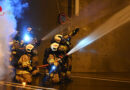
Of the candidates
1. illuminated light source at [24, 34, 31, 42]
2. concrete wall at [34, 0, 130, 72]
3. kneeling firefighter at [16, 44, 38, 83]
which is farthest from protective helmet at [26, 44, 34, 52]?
concrete wall at [34, 0, 130, 72]

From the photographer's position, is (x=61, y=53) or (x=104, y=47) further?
(x=104, y=47)

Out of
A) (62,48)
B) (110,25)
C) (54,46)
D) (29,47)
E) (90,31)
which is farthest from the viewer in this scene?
(110,25)

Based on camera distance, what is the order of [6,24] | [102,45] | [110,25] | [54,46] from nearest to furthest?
Result: [54,46]
[6,24]
[102,45]
[110,25]

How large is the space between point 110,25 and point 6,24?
656cm

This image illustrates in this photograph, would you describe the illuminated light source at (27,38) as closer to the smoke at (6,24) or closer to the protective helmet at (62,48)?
the smoke at (6,24)

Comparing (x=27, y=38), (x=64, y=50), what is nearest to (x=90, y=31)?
(x=64, y=50)

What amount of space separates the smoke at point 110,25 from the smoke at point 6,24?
12.9 ft

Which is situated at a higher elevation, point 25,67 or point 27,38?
point 27,38

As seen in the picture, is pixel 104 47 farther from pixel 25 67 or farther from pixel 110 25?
pixel 25 67

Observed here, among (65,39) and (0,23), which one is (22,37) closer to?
(0,23)

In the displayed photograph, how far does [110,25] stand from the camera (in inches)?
471

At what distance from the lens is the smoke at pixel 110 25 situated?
35.9ft

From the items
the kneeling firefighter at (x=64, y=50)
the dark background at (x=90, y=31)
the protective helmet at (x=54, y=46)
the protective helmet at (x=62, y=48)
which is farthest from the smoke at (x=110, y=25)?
the protective helmet at (x=54, y=46)

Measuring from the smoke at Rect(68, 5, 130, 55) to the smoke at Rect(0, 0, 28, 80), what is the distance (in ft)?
12.9
